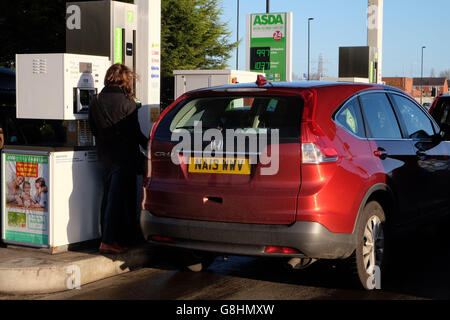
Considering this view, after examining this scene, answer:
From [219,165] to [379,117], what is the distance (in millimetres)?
1725

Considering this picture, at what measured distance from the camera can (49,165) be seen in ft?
22.0

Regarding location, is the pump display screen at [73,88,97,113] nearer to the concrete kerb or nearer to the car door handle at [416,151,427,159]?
the concrete kerb

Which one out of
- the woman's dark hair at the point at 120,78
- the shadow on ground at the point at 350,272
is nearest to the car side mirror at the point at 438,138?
the shadow on ground at the point at 350,272

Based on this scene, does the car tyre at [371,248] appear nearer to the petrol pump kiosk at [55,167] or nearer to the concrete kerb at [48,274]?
the concrete kerb at [48,274]

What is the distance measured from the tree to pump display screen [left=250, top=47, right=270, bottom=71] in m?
18.2

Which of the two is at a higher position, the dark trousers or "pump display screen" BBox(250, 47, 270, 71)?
"pump display screen" BBox(250, 47, 270, 71)

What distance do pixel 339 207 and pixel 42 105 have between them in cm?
341

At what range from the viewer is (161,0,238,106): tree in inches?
1448

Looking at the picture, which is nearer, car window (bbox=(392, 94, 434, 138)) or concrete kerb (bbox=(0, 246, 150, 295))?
concrete kerb (bbox=(0, 246, 150, 295))

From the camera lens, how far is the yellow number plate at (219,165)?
→ 5559 mm

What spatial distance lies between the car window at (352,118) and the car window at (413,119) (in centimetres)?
100

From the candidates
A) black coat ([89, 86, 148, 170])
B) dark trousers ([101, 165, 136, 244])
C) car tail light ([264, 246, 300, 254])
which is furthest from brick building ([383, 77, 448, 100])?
car tail light ([264, 246, 300, 254])

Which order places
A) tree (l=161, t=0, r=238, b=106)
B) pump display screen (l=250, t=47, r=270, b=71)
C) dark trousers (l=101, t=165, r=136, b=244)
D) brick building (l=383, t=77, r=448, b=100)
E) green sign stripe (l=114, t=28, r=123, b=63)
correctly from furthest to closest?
brick building (l=383, t=77, r=448, b=100) < tree (l=161, t=0, r=238, b=106) < pump display screen (l=250, t=47, r=270, b=71) < green sign stripe (l=114, t=28, r=123, b=63) < dark trousers (l=101, t=165, r=136, b=244)

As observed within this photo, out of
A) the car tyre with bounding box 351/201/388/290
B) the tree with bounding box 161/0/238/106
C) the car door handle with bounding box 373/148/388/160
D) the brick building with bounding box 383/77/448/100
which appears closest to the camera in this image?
the car tyre with bounding box 351/201/388/290
